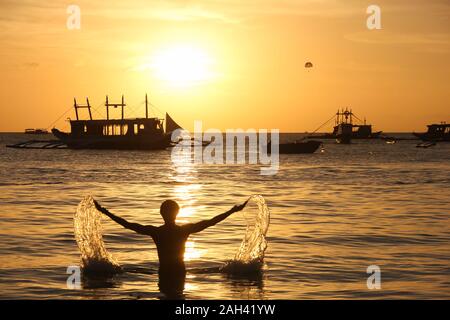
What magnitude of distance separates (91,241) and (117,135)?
A: 118249 millimetres

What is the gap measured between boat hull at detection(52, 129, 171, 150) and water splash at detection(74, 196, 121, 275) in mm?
116132

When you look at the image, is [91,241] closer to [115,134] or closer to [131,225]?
[131,225]

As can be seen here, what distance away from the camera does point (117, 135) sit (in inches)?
5162

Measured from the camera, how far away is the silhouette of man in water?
11000 millimetres

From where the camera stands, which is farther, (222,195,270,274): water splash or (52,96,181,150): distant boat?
(52,96,181,150): distant boat

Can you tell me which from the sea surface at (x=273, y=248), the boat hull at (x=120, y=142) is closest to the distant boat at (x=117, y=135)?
the boat hull at (x=120, y=142)

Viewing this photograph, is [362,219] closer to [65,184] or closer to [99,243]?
[99,243]

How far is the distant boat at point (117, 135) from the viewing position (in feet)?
422

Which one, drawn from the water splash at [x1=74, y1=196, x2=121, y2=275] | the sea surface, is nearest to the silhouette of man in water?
the sea surface

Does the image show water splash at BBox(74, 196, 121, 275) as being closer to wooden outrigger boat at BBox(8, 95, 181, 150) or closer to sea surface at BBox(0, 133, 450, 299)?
sea surface at BBox(0, 133, 450, 299)

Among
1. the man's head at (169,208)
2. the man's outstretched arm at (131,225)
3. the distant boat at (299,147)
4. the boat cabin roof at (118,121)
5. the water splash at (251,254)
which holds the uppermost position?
the boat cabin roof at (118,121)

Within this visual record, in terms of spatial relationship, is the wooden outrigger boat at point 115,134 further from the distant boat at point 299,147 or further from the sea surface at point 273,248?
the sea surface at point 273,248

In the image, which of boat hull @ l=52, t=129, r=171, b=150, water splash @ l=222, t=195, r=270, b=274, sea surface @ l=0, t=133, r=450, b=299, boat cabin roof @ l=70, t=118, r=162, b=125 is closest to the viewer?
sea surface @ l=0, t=133, r=450, b=299
